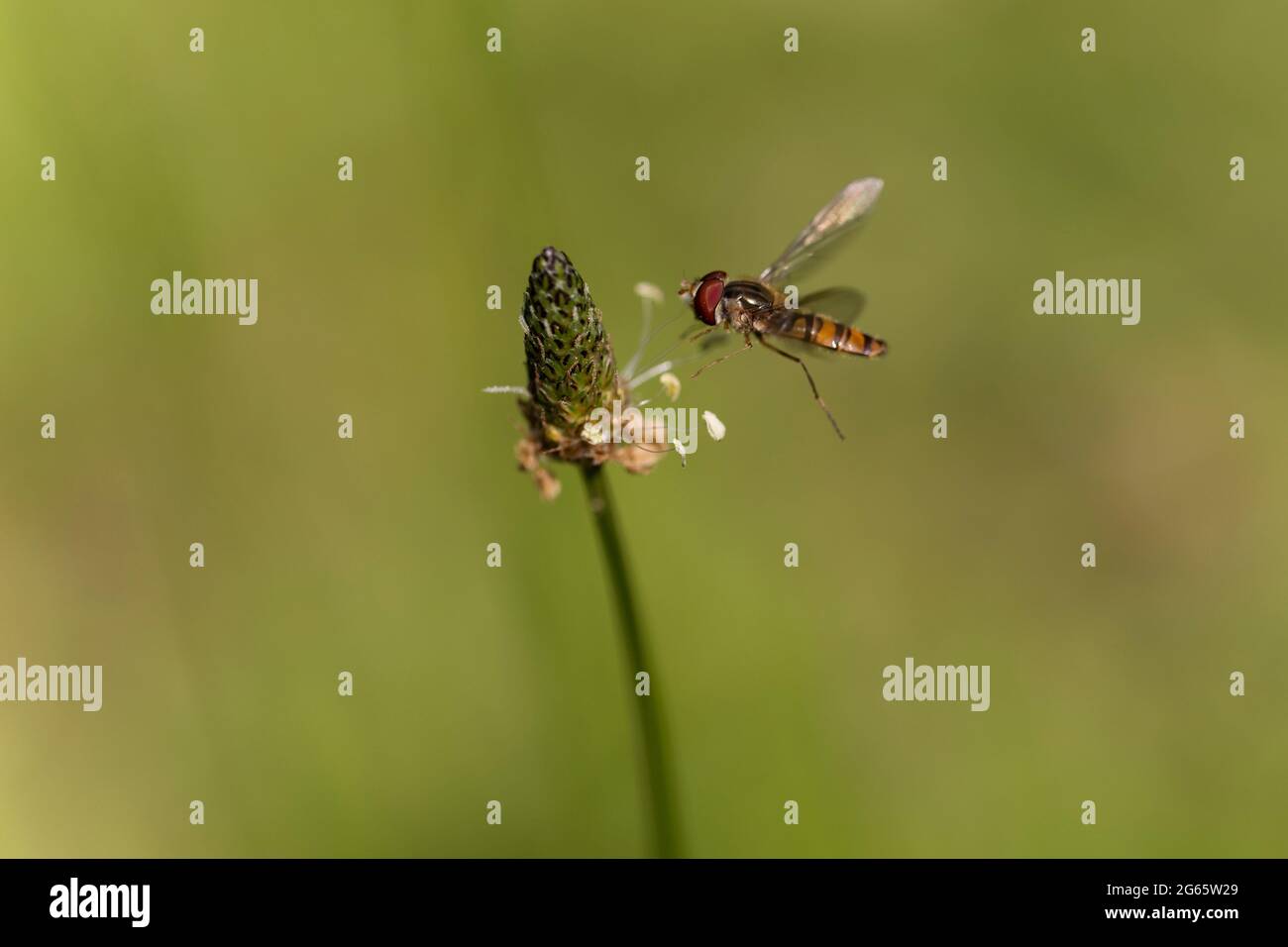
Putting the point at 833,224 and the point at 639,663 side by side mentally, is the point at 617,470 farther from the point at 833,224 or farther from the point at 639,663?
Result: the point at 639,663

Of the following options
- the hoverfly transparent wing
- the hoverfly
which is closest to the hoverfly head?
the hoverfly

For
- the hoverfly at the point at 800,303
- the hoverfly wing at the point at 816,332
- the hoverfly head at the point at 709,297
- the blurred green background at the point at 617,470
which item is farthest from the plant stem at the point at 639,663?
the blurred green background at the point at 617,470

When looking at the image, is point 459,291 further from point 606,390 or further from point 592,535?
point 606,390

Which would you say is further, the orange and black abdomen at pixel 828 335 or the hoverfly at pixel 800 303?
the orange and black abdomen at pixel 828 335

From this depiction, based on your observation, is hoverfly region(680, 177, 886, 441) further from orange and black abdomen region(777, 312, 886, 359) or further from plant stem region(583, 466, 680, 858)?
plant stem region(583, 466, 680, 858)

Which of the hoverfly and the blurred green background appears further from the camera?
the blurred green background

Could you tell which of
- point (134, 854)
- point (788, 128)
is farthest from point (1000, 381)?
point (134, 854)

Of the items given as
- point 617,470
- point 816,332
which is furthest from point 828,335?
point 617,470

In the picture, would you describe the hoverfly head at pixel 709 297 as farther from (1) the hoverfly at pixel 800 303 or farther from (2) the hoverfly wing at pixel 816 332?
(2) the hoverfly wing at pixel 816 332
